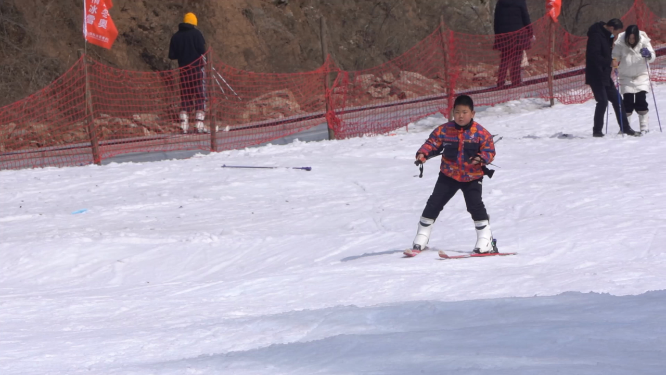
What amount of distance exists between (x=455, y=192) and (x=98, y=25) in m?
9.52

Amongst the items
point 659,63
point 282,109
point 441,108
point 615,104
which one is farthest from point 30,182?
point 659,63

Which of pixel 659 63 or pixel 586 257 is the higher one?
pixel 659 63

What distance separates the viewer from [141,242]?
27.1 ft

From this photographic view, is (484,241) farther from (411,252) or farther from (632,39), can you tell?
(632,39)

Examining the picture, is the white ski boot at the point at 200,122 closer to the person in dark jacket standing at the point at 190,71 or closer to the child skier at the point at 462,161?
the person in dark jacket standing at the point at 190,71

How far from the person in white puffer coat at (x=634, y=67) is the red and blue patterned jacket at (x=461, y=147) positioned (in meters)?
6.55

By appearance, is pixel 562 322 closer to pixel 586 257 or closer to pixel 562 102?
pixel 586 257

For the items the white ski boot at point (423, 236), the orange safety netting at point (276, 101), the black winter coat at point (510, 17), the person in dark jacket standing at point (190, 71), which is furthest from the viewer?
the black winter coat at point (510, 17)

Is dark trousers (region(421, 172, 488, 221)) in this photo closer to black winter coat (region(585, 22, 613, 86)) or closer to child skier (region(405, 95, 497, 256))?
child skier (region(405, 95, 497, 256))

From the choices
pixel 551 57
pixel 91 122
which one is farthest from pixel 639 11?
pixel 91 122

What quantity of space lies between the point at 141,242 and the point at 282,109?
870 cm

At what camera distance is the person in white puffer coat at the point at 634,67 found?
12547 mm

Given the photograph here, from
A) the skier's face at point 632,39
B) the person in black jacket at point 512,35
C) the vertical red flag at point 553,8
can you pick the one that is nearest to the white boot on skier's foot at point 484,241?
the skier's face at point 632,39

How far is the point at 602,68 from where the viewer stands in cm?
1277
